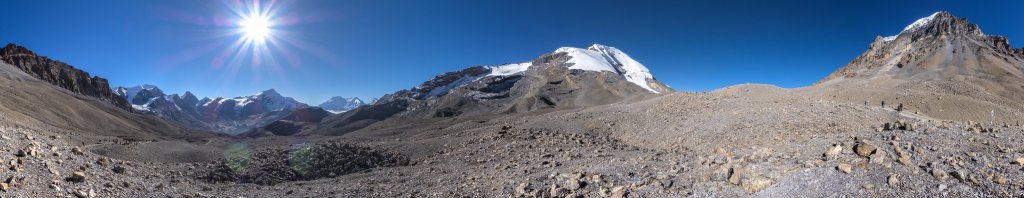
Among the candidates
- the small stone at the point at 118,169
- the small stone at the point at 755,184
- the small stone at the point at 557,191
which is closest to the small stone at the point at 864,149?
the small stone at the point at 755,184

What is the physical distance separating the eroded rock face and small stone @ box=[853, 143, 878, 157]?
17038cm

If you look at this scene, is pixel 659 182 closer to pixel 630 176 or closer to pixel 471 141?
pixel 630 176

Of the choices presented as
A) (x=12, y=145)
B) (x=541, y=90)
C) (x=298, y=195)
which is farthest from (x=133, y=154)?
(x=541, y=90)

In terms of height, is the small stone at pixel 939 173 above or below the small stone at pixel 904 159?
below

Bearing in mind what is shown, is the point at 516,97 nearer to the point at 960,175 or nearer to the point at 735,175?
the point at 735,175

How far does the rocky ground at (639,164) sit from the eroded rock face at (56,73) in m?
141

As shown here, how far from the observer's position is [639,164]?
662 inches

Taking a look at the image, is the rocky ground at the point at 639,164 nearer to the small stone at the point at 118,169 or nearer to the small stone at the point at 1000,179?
the small stone at the point at 1000,179

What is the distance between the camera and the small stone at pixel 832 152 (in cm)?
1303

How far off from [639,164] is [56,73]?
176325 mm

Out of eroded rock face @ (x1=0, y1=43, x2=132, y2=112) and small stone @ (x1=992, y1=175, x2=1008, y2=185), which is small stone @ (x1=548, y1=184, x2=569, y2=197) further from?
eroded rock face @ (x1=0, y1=43, x2=132, y2=112)

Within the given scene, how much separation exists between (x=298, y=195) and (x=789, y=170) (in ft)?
54.8

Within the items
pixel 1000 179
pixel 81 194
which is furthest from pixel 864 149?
pixel 81 194

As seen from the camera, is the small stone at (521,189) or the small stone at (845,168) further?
the small stone at (521,189)
